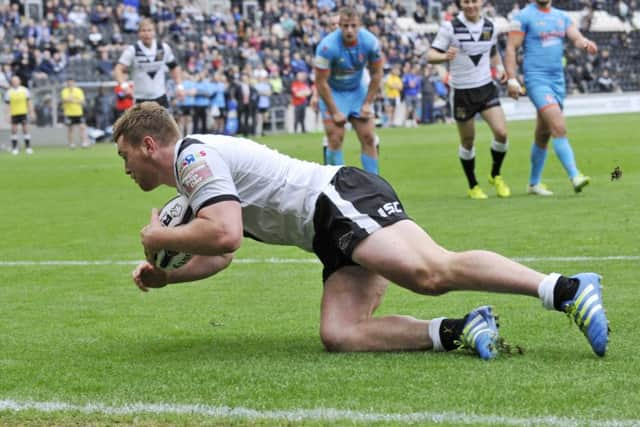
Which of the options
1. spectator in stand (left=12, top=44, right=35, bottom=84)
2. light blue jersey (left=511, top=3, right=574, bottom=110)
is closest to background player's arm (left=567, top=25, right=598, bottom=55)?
light blue jersey (left=511, top=3, right=574, bottom=110)

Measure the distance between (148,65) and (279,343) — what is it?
44.8 ft

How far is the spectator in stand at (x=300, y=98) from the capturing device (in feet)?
139

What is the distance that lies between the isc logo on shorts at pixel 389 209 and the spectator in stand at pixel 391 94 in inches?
1607

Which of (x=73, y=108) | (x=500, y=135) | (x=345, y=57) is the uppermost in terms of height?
(x=345, y=57)

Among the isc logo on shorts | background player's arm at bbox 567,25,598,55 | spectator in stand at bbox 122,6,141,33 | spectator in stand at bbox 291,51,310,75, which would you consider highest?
the isc logo on shorts

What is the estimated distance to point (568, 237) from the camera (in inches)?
390

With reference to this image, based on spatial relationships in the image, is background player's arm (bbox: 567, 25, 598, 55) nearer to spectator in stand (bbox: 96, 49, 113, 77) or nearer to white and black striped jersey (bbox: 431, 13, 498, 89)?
white and black striped jersey (bbox: 431, 13, 498, 89)

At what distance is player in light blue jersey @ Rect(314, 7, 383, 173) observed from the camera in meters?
14.4

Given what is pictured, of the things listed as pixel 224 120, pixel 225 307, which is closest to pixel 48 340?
pixel 225 307

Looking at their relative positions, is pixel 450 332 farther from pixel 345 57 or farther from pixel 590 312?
pixel 345 57

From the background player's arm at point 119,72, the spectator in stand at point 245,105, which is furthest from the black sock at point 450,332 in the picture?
the spectator in stand at point 245,105

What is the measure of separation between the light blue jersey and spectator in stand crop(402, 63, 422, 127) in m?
32.0

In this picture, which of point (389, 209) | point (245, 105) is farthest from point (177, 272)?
point (245, 105)

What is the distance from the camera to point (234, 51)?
4612cm
